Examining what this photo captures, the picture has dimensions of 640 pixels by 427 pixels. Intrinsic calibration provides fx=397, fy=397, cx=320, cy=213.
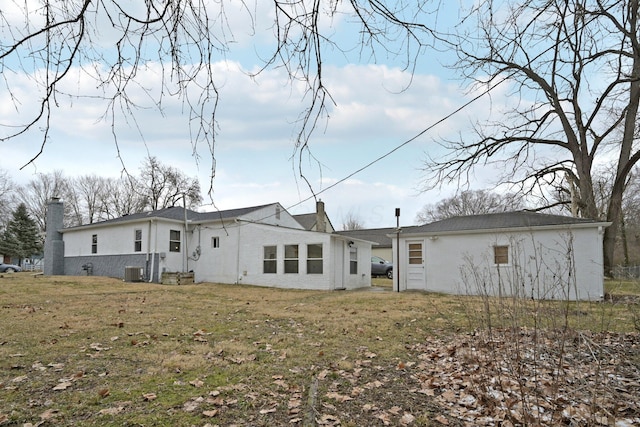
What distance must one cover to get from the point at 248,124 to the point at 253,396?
2.60 meters

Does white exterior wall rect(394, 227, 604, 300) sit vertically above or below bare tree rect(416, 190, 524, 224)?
below

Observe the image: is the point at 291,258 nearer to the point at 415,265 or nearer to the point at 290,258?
the point at 290,258

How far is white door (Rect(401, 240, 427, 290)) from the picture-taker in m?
15.7

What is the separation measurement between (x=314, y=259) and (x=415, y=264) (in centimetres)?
423

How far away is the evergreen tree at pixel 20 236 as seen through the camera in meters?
41.1

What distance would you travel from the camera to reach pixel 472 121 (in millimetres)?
13977

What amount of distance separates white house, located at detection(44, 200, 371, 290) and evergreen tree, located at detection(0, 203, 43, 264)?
25.2 m

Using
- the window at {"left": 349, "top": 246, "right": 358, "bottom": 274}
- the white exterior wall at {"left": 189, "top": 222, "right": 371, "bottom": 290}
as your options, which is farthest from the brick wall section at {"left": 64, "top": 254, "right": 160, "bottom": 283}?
the window at {"left": 349, "top": 246, "right": 358, "bottom": 274}

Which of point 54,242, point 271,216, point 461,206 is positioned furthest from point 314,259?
point 461,206

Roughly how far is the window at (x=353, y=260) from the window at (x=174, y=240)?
351 inches

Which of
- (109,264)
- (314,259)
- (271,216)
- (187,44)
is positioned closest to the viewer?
(187,44)

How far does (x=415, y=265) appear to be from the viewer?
1589 centimetres

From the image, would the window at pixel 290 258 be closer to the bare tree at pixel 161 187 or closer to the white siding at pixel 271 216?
the white siding at pixel 271 216

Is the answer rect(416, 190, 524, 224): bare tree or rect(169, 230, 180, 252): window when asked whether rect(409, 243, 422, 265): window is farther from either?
rect(416, 190, 524, 224): bare tree
